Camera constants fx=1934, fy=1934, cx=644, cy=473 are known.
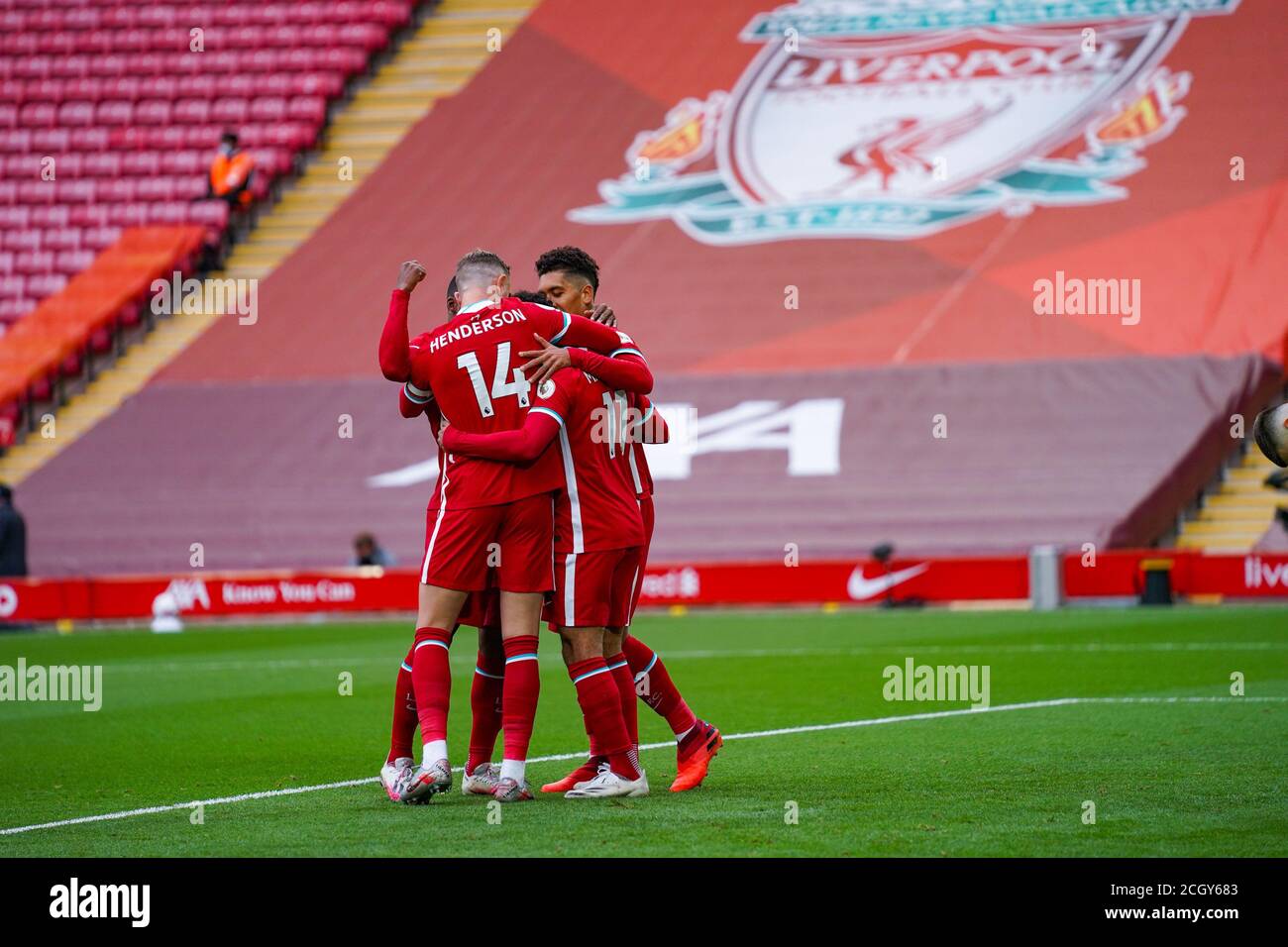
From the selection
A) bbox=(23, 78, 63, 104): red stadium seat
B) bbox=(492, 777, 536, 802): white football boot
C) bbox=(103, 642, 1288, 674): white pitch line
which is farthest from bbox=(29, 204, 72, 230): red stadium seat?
bbox=(492, 777, 536, 802): white football boot

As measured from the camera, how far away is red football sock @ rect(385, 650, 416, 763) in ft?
24.7

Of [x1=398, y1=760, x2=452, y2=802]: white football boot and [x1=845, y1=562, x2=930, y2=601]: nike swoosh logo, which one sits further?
[x1=845, y1=562, x2=930, y2=601]: nike swoosh logo

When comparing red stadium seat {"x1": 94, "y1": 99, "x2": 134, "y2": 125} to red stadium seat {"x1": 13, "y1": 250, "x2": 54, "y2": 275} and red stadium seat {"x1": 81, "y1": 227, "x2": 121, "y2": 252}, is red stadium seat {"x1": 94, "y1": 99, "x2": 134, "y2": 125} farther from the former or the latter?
red stadium seat {"x1": 13, "y1": 250, "x2": 54, "y2": 275}

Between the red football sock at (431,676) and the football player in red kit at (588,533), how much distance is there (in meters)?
0.46

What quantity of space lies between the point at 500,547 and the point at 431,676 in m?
0.56

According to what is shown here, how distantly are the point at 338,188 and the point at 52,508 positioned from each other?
23.0ft

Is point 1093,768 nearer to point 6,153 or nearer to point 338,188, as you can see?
point 338,188

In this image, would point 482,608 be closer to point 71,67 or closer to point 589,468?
point 589,468

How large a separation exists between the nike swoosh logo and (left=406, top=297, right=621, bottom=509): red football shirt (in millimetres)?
14256
